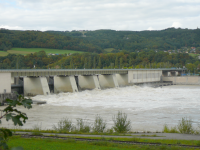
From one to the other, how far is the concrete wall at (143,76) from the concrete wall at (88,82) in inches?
634

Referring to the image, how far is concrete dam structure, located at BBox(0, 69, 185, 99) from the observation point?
165 ft

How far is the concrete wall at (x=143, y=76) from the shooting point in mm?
81750

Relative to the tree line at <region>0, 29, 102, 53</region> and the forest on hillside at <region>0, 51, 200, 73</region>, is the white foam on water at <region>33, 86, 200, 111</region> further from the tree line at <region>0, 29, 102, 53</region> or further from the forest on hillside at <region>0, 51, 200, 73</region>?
the tree line at <region>0, 29, 102, 53</region>

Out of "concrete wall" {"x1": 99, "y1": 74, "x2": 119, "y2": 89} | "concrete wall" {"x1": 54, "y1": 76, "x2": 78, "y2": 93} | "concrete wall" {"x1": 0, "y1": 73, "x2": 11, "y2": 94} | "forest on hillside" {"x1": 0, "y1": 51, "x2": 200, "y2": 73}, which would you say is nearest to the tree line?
"forest on hillside" {"x1": 0, "y1": 51, "x2": 200, "y2": 73}

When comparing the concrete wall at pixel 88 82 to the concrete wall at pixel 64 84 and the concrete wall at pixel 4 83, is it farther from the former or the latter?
the concrete wall at pixel 4 83

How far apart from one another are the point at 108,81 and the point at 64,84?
18.1 m

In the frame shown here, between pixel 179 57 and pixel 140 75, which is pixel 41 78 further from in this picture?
Answer: pixel 179 57

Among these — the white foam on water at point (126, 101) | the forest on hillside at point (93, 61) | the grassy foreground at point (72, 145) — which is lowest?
the white foam on water at point (126, 101)

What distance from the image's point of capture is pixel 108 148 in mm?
11750

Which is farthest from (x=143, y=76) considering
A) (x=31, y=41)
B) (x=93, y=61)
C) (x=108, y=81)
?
(x=31, y=41)

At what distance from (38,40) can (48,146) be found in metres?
128

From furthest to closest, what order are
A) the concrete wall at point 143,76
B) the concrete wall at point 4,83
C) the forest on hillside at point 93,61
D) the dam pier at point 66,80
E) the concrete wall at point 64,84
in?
the forest on hillside at point 93,61
the concrete wall at point 143,76
the concrete wall at point 64,84
the dam pier at point 66,80
the concrete wall at point 4,83

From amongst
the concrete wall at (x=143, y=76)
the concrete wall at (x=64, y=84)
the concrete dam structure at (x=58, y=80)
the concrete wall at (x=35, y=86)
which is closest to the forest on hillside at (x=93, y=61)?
the concrete dam structure at (x=58, y=80)

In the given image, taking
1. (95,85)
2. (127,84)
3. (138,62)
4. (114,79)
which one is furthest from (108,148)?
(138,62)
